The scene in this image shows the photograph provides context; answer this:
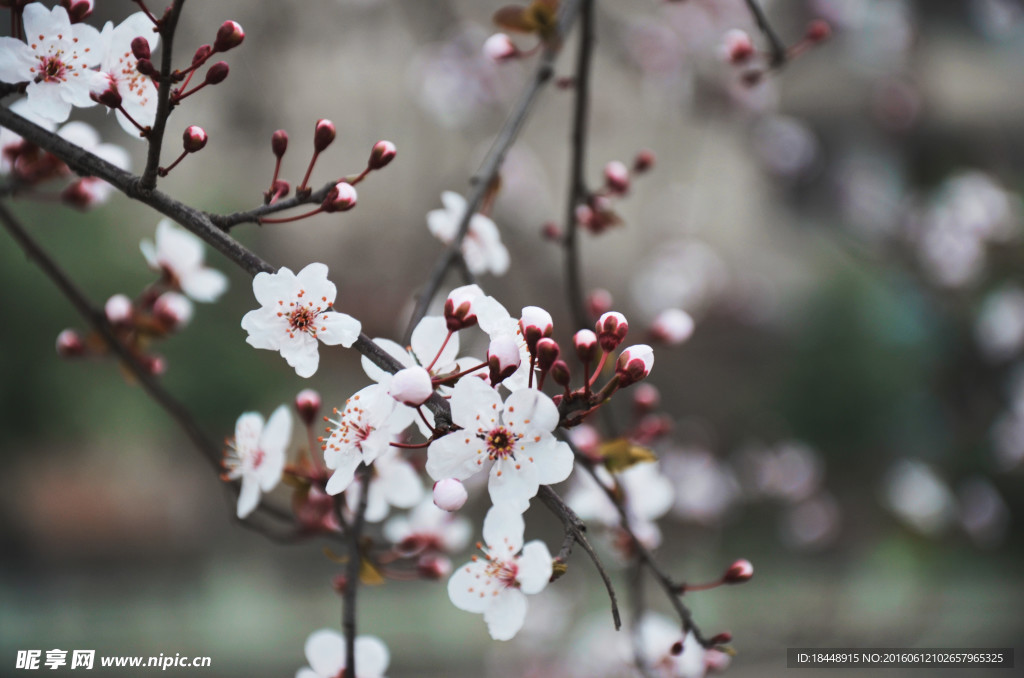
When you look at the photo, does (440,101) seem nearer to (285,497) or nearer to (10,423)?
(285,497)

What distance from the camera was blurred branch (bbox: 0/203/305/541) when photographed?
2.28ft

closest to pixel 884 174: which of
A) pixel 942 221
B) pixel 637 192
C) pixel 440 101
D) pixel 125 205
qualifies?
pixel 942 221

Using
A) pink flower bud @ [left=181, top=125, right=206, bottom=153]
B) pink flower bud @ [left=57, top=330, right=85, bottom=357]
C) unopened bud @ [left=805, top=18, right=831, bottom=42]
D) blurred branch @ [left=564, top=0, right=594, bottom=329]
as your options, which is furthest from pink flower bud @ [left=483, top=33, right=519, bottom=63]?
pink flower bud @ [left=57, top=330, right=85, bottom=357]

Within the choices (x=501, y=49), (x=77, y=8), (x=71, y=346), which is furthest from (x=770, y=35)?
(x=71, y=346)

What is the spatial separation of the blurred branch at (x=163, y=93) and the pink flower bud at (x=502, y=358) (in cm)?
24

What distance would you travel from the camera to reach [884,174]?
355cm

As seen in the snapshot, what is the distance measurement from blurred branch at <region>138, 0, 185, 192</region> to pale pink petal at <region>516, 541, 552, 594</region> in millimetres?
386

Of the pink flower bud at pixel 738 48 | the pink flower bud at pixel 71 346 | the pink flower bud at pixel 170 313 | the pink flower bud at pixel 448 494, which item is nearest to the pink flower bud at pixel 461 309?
the pink flower bud at pixel 448 494

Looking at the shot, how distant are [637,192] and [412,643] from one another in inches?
95.1

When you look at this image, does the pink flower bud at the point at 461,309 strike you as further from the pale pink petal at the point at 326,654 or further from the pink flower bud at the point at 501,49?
the pink flower bud at the point at 501,49

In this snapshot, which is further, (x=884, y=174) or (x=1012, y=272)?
(x=884, y=174)

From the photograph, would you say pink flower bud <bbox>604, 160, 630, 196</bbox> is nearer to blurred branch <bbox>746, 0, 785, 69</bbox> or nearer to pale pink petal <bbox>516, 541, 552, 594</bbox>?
blurred branch <bbox>746, 0, 785, 69</bbox>

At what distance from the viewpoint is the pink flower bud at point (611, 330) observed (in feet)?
1.76

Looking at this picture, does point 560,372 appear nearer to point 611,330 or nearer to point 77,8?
point 611,330
